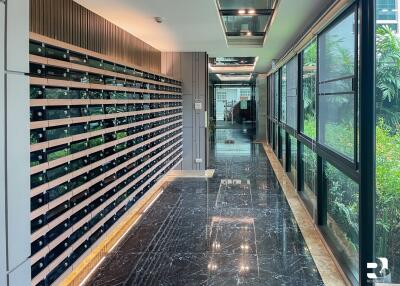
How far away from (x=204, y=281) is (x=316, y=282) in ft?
3.16

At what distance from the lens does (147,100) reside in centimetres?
541

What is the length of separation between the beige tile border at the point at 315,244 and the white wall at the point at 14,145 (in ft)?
8.50

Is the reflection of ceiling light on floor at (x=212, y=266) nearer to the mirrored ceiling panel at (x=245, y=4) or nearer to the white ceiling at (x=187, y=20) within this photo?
the white ceiling at (x=187, y=20)

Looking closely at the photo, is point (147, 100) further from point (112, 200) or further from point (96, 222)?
point (96, 222)

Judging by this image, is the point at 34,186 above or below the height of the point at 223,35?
below

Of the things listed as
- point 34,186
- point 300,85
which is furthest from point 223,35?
point 34,186

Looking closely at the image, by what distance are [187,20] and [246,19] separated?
4.50 ft

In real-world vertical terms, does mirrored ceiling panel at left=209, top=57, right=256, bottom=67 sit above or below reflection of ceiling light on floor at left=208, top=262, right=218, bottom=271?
above

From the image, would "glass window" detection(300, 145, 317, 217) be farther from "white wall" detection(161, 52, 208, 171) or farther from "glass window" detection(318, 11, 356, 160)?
"white wall" detection(161, 52, 208, 171)

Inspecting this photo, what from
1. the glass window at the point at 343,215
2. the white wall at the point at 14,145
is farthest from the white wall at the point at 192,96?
the white wall at the point at 14,145

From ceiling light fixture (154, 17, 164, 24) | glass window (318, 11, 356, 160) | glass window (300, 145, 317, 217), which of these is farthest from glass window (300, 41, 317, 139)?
ceiling light fixture (154, 17, 164, 24)

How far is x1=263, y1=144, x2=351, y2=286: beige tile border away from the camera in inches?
138

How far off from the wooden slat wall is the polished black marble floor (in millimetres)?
2155

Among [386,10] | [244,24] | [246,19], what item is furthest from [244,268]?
[244,24]
